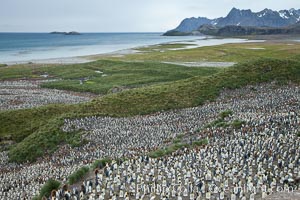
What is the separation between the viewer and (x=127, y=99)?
5381cm

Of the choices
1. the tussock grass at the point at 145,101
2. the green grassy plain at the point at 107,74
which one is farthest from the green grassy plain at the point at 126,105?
the green grassy plain at the point at 107,74

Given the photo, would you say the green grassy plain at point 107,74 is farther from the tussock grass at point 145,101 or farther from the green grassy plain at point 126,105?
the tussock grass at point 145,101

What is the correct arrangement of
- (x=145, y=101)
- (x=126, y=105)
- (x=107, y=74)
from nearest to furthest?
(x=126, y=105)
(x=145, y=101)
(x=107, y=74)

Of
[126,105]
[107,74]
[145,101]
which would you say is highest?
[145,101]

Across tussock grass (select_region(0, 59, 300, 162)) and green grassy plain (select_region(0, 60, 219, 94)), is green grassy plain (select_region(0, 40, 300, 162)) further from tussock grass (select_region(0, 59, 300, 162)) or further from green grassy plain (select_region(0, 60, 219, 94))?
green grassy plain (select_region(0, 60, 219, 94))

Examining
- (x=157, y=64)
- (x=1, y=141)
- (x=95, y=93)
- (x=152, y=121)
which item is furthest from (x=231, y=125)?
(x=157, y=64)

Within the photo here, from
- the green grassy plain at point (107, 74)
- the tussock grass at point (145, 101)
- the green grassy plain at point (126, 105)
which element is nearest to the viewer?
the green grassy plain at point (126, 105)

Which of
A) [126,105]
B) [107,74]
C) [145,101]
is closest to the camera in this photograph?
[126,105]

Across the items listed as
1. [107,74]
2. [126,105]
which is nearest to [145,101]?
[126,105]

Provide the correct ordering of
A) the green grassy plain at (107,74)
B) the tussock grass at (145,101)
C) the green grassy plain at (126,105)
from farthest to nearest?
1. the green grassy plain at (107,74)
2. the tussock grass at (145,101)
3. the green grassy plain at (126,105)

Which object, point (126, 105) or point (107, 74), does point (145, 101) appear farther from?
point (107, 74)

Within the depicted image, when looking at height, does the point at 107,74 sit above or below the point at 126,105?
below

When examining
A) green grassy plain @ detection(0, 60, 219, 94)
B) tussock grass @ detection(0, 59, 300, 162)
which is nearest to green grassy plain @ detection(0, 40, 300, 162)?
tussock grass @ detection(0, 59, 300, 162)

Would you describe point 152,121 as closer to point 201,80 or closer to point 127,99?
point 127,99
